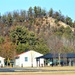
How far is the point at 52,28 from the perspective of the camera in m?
171

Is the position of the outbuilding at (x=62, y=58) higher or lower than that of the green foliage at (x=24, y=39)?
lower

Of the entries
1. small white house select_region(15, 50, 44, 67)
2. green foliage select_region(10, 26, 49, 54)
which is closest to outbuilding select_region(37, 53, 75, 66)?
small white house select_region(15, 50, 44, 67)

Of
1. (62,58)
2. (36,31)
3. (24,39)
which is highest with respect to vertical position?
(36,31)

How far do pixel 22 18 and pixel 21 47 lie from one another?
67470 mm

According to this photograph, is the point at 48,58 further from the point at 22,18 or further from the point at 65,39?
the point at 22,18

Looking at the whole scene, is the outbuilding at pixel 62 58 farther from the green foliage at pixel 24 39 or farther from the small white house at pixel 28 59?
the green foliage at pixel 24 39

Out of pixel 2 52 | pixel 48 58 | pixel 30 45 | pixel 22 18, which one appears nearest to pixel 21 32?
pixel 30 45

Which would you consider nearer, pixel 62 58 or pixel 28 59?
pixel 62 58

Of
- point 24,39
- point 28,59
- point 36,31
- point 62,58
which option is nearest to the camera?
point 62,58

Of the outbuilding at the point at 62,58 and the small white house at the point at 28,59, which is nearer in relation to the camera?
the outbuilding at the point at 62,58

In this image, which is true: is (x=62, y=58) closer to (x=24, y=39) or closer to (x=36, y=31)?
(x=24, y=39)

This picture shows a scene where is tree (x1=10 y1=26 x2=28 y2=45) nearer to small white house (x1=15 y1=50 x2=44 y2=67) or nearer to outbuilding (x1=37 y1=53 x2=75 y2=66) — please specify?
small white house (x1=15 y1=50 x2=44 y2=67)

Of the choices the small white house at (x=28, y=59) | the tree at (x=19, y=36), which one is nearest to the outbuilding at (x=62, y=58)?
the small white house at (x=28, y=59)

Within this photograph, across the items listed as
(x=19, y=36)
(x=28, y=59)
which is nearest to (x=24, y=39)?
(x=19, y=36)
